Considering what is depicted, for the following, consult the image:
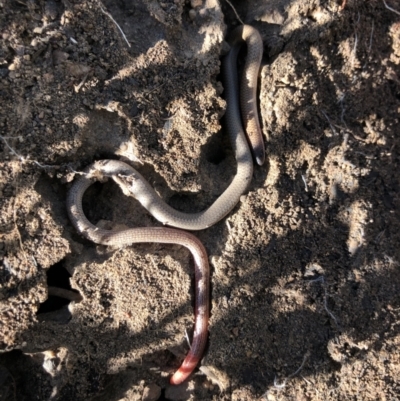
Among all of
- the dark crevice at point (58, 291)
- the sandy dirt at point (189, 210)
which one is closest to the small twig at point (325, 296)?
the sandy dirt at point (189, 210)

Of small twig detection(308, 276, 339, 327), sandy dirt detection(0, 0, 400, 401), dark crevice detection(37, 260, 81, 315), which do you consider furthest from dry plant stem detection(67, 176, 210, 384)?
small twig detection(308, 276, 339, 327)

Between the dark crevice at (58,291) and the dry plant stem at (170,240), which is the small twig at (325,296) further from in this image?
the dark crevice at (58,291)

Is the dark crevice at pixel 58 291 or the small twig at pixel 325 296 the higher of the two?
the dark crevice at pixel 58 291

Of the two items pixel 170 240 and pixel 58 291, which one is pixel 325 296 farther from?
pixel 58 291

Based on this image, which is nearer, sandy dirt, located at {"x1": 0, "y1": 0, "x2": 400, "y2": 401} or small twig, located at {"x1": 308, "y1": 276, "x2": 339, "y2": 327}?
sandy dirt, located at {"x1": 0, "y1": 0, "x2": 400, "y2": 401}

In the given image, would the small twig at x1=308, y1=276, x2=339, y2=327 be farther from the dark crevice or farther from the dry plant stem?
the dark crevice

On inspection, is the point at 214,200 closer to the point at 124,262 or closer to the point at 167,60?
the point at 124,262
